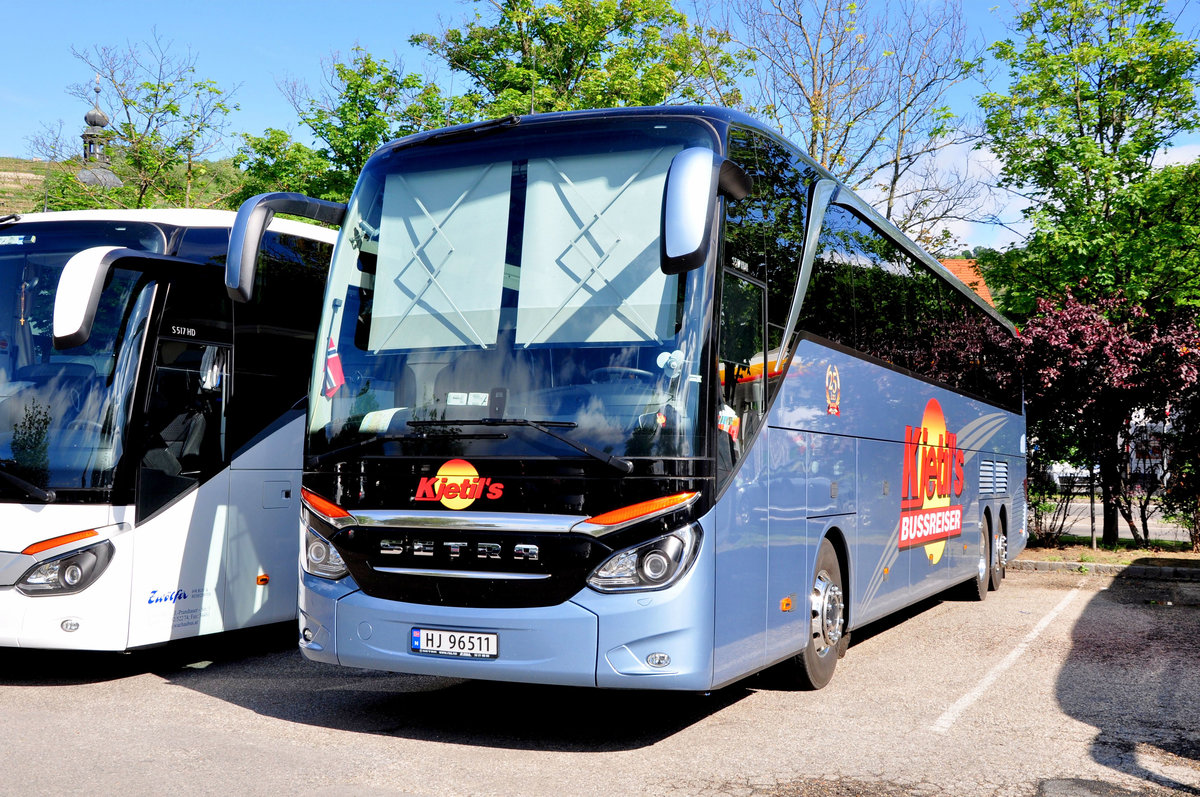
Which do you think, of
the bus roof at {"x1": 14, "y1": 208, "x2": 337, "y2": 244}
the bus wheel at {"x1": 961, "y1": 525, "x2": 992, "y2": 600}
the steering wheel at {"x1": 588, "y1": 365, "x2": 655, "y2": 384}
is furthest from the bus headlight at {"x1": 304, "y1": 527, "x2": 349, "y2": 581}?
the bus wheel at {"x1": 961, "y1": 525, "x2": 992, "y2": 600}

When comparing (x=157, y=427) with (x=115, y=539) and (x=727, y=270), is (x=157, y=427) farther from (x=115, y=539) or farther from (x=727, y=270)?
(x=727, y=270)

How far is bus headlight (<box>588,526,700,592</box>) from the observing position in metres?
5.64

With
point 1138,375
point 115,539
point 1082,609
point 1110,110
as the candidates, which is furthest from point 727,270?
point 1110,110

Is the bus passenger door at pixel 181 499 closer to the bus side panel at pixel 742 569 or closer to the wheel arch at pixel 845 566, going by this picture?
the bus side panel at pixel 742 569

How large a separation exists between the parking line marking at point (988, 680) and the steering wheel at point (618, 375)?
289 centimetres

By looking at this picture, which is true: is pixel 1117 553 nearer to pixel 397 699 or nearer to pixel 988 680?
pixel 988 680

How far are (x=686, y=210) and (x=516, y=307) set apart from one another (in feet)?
4.15

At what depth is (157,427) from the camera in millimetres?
7875

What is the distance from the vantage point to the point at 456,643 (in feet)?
19.2

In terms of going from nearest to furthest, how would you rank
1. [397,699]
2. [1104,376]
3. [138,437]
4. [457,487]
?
[457,487]
[397,699]
[138,437]
[1104,376]

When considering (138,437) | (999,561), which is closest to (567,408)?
(138,437)

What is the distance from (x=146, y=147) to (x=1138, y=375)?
17.5m

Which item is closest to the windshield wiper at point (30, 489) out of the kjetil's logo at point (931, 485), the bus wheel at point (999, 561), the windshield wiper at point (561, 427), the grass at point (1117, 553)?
the windshield wiper at point (561, 427)

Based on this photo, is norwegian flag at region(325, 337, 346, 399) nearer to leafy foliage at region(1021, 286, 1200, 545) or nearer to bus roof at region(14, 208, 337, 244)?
bus roof at region(14, 208, 337, 244)
